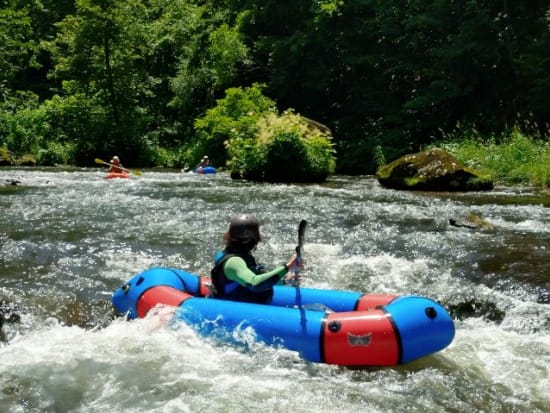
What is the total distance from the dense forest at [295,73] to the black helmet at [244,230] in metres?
13.6

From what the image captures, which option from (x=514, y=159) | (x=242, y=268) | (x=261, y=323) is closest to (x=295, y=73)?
(x=514, y=159)

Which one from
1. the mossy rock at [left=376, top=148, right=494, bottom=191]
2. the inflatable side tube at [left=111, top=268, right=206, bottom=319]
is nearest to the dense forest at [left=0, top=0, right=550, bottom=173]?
the mossy rock at [left=376, top=148, right=494, bottom=191]

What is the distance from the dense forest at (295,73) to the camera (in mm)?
18266

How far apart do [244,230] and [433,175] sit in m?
7.89

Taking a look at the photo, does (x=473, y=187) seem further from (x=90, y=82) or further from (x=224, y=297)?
(x=90, y=82)

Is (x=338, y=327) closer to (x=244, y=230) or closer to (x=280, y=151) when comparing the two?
(x=244, y=230)

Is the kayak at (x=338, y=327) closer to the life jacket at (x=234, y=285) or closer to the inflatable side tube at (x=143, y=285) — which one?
the life jacket at (x=234, y=285)

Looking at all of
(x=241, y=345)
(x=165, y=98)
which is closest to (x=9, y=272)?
(x=241, y=345)

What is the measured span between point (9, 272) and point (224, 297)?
2.28m

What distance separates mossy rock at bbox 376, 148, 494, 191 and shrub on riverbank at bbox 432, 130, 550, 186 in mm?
1027

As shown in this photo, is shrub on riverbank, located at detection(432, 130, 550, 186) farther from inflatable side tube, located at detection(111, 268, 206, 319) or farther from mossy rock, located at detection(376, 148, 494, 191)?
inflatable side tube, located at detection(111, 268, 206, 319)

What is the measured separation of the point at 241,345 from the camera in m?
4.04

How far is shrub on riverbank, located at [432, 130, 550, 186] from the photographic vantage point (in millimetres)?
12145

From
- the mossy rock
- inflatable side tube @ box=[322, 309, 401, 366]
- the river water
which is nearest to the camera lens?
the river water
